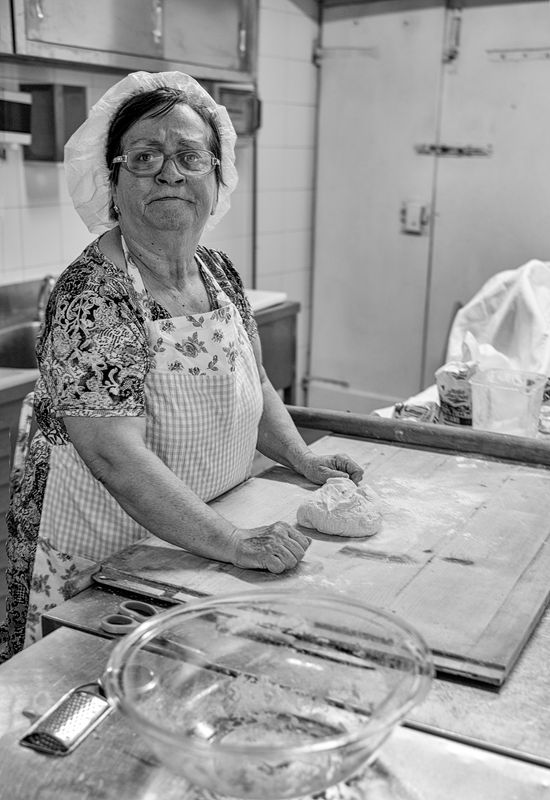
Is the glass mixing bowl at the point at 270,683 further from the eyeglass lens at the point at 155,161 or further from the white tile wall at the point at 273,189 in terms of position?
the white tile wall at the point at 273,189

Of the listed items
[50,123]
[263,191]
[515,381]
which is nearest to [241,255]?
[263,191]

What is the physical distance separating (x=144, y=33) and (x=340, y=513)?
2.23 metres

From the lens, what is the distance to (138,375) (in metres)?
1.52

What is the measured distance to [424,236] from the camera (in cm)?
462

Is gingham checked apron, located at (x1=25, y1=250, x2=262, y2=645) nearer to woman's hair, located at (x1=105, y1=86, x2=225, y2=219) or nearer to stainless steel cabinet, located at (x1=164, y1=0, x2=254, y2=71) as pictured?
woman's hair, located at (x1=105, y1=86, x2=225, y2=219)

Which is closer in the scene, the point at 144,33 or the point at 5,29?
the point at 5,29

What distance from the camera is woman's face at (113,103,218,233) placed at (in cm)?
161

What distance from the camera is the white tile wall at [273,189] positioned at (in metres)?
3.46

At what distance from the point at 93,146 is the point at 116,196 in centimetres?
10

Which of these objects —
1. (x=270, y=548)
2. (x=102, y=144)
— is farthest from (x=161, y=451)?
(x=102, y=144)

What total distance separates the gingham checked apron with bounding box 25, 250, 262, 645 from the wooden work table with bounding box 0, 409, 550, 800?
0.30 metres

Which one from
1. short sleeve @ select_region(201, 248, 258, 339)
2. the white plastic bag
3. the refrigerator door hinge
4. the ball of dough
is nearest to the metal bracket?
the refrigerator door hinge

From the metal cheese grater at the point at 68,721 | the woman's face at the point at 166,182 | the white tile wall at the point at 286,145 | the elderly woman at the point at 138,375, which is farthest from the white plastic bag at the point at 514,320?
the metal cheese grater at the point at 68,721

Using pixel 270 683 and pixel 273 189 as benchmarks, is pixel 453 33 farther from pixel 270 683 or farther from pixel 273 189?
pixel 270 683
